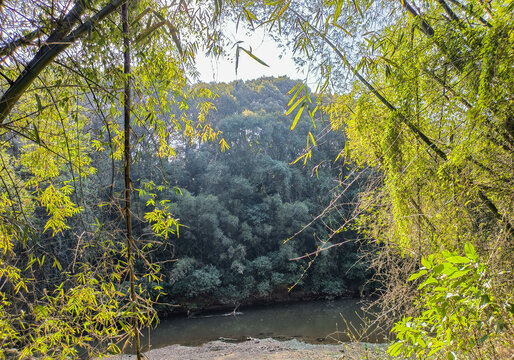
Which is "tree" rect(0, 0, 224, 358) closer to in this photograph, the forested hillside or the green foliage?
the green foliage

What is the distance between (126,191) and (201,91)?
27.0 inches

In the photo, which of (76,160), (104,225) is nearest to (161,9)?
(76,160)

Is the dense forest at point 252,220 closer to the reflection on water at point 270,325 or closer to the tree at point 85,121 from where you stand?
the reflection on water at point 270,325

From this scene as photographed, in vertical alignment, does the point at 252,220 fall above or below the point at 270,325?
above

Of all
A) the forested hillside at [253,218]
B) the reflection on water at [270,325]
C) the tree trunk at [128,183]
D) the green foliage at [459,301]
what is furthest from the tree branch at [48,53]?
the forested hillside at [253,218]

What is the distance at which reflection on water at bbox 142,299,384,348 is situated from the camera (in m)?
8.71

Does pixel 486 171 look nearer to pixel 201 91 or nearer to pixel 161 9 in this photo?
pixel 201 91

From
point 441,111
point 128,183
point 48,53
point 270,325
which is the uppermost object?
point 48,53

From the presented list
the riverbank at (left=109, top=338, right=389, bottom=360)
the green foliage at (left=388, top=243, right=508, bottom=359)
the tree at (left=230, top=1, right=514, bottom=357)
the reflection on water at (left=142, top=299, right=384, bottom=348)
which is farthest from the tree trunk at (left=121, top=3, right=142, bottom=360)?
the reflection on water at (left=142, top=299, right=384, bottom=348)

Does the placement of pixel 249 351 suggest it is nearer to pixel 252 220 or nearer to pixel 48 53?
pixel 252 220

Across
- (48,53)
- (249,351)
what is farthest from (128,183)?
(249,351)

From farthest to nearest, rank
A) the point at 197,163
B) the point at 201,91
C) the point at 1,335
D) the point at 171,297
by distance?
the point at 197,163
the point at 171,297
the point at 201,91
the point at 1,335

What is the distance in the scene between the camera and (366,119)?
2.49 m

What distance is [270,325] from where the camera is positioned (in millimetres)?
9914
